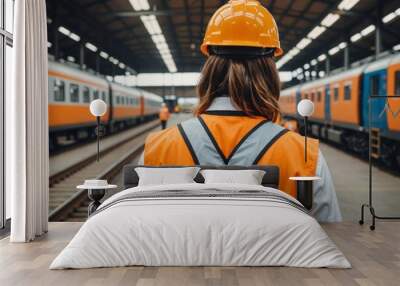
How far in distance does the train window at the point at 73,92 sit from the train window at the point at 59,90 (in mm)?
217

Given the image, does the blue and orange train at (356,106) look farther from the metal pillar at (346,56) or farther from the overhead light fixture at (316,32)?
the overhead light fixture at (316,32)

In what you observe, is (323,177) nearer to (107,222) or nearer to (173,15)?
(107,222)

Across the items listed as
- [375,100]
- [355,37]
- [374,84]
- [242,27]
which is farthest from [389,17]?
[242,27]

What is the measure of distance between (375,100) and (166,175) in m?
5.44

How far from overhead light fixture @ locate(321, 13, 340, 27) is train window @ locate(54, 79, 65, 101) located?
4.49 metres

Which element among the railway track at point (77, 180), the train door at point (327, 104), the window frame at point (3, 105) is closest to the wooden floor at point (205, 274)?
the window frame at point (3, 105)

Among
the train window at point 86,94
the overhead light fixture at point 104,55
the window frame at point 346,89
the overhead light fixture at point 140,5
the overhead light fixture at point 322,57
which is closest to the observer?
the overhead light fixture at point 140,5

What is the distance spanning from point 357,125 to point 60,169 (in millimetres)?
5067

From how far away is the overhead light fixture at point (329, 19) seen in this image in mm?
7031

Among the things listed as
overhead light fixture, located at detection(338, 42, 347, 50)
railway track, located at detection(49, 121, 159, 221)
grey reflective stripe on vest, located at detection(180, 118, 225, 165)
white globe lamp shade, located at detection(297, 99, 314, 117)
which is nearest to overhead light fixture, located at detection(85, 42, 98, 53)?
railway track, located at detection(49, 121, 159, 221)

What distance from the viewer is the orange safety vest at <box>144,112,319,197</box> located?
136 inches

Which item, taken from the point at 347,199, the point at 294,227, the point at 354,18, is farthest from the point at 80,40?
the point at 294,227

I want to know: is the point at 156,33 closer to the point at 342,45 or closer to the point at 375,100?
the point at 342,45

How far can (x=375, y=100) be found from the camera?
27.9 ft
